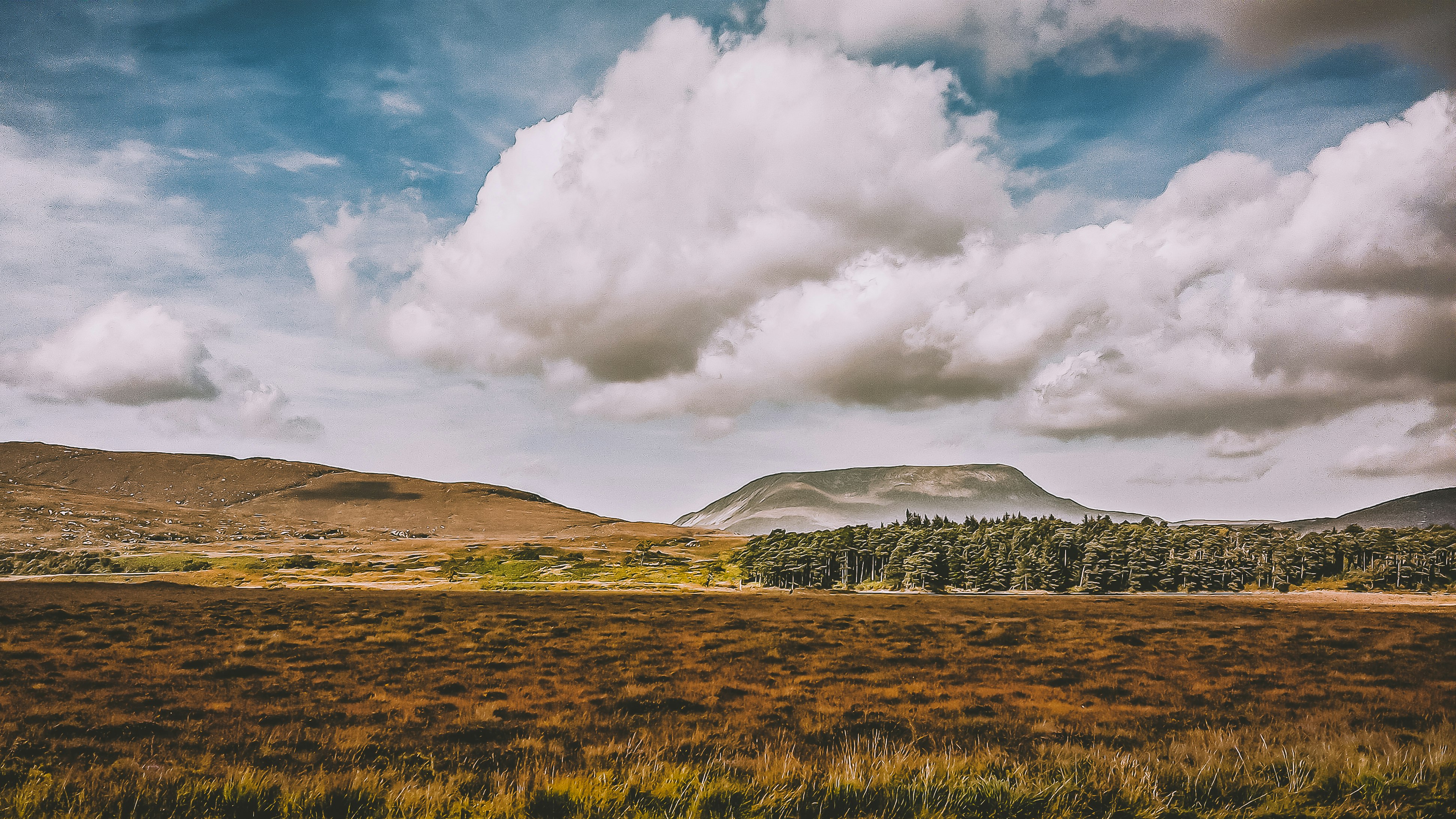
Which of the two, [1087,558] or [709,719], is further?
[1087,558]

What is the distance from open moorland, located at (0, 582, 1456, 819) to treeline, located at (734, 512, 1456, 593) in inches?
3651

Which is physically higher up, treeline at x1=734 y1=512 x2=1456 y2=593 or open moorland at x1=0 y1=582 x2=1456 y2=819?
open moorland at x1=0 y1=582 x2=1456 y2=819

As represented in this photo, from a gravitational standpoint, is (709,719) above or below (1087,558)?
above

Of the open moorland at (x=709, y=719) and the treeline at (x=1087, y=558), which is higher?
the open moorland at (x=709, y=719)

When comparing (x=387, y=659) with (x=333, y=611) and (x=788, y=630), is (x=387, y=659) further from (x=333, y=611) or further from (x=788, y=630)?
(x=333, y=611)

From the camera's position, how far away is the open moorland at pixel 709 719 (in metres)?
8.34

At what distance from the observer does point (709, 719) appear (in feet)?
54.4

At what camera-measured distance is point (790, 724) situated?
1609 centimetres

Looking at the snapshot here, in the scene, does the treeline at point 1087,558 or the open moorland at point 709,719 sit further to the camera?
the treeline at point 1087,558

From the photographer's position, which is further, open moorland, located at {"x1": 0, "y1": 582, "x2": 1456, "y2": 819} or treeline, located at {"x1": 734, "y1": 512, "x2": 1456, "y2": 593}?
treeline, located at {"x1": 734, "y1": 512, "x2": 1456, "y2": 593}

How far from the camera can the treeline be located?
134 m

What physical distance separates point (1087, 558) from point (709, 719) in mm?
142329

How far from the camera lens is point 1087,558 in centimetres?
13712

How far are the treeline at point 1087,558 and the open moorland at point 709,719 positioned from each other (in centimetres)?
9273
